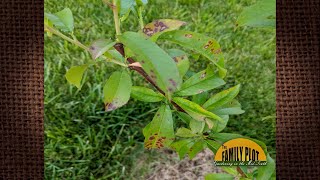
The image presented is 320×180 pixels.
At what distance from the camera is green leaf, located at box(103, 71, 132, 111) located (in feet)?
2.19

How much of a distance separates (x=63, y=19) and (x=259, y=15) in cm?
28

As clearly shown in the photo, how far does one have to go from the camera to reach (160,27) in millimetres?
670

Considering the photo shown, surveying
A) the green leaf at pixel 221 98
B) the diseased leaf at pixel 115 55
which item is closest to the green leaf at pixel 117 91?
the diseased leaf at pixel 115 55

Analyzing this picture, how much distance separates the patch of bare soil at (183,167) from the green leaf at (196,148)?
31mm

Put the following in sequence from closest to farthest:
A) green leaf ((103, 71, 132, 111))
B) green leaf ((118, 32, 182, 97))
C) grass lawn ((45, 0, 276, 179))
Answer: green leaf ((118, 32, 182, 97))
green leaf ((103, 71, 132, 111))
grass lawn ((45, 0, 276, 179))

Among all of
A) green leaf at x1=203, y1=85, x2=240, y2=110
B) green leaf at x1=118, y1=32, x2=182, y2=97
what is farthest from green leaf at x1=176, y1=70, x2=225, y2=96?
green leaf at x1=118, y1=32, x2=182, y2=97

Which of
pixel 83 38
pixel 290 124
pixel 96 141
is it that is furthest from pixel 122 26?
pixel 290 124

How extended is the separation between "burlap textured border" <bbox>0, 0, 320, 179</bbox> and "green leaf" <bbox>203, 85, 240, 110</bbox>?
11cm

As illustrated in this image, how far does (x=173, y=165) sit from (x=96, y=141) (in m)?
0.14

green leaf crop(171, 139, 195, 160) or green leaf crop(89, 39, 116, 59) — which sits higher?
green leaf crop(89, 39, 116, 59)

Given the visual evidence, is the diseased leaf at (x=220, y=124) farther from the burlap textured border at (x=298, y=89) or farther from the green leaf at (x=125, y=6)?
the green leaf at (x=125, y=6)

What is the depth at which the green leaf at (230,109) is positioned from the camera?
73cm

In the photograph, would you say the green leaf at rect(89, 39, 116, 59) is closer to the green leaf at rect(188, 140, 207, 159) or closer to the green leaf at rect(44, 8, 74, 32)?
the green leaf at rect(44, 8, 74, 32)

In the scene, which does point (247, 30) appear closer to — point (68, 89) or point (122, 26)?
point (122, 26)
